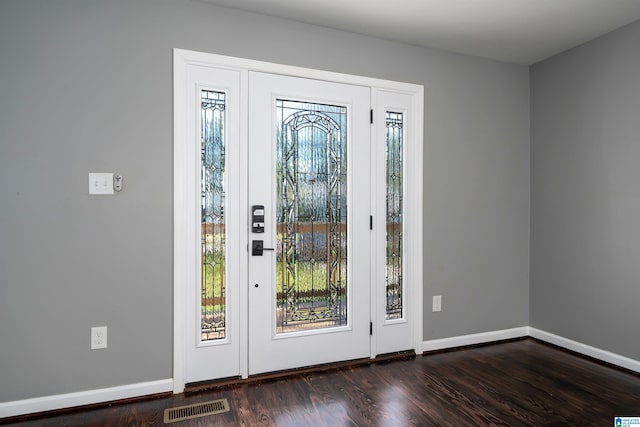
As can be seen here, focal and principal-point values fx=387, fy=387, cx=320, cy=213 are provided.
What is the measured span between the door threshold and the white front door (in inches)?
1.7

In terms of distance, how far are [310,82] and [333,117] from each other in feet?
1.01

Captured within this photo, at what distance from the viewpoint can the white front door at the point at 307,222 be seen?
8.98 feet

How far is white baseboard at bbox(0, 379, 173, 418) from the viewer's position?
2193mm

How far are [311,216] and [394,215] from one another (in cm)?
73

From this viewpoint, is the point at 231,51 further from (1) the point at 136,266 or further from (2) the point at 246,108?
(1) the point at 136,266

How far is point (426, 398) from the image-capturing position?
244 cm

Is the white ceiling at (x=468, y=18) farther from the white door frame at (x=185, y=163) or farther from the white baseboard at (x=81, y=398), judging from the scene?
the white baseboard at (x=81, y=398)

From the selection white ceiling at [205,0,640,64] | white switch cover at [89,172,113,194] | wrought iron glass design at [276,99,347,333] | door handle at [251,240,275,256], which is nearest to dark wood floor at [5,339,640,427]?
wrought iron glass design at [276,99,347,333]

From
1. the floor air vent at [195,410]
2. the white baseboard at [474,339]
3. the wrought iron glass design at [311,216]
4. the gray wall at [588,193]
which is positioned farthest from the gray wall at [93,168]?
the white baseboard at [474,339]

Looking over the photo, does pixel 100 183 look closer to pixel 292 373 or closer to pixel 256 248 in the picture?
pixel 256 248

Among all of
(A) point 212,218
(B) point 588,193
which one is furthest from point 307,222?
(B) point 588,193

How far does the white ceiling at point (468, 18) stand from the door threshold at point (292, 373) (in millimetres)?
2533

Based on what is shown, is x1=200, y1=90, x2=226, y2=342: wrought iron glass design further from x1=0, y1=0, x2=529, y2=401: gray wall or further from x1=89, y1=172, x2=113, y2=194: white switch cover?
x1=89, y1=172, x2=113, y2=194: white switch cover

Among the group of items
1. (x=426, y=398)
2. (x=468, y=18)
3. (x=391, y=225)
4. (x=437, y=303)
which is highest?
(x=468, y=18)
